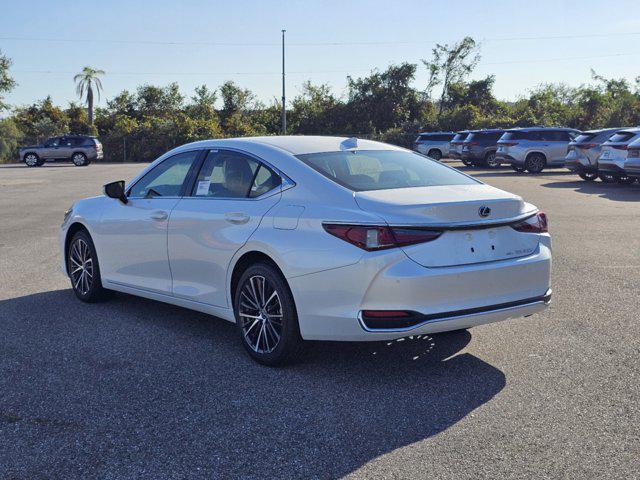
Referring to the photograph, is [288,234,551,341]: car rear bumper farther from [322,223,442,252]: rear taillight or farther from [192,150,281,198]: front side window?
[192,150,281,198]: front side window

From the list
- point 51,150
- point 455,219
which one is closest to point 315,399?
point 455,219

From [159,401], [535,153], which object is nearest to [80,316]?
[159,401]

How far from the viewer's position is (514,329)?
6.18 metres

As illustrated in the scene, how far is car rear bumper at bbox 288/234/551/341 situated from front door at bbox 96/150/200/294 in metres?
1.79

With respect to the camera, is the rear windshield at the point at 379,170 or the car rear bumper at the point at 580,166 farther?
the car rear bumper at the point at 580,166

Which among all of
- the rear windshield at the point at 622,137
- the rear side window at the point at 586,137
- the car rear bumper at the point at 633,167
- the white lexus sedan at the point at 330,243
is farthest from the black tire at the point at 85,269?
the rear side window at the point at 586,137

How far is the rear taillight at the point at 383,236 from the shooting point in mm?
4551

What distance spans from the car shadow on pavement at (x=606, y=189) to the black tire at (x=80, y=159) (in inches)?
1129

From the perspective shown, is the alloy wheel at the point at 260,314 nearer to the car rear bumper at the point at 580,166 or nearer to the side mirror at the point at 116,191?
the side mirror at the point at 116,191

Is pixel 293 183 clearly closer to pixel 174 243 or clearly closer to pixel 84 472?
pixel 174 243

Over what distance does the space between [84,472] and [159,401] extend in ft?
3.18

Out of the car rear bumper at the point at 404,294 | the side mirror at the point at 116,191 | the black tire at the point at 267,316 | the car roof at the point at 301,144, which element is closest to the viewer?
the car rear bumper at the point at 404,294

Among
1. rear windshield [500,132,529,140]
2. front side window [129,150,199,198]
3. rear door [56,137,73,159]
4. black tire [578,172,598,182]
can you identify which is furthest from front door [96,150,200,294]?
rear door [56,137,73,159]

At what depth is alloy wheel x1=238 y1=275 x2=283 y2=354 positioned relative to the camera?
512cm
